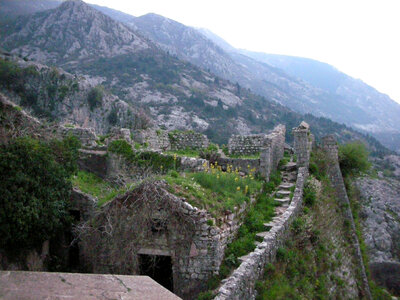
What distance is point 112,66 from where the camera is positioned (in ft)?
295

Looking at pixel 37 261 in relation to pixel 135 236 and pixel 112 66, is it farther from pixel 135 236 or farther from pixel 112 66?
pixel 112 66

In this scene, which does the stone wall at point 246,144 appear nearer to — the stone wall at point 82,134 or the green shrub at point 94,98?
the stone wall at point 82,134

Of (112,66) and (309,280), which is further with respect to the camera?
(112,66)

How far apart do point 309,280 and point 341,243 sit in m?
4.87

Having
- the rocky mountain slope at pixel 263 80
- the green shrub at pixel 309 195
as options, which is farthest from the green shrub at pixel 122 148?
the rocky mountain slope at pixel 263 80

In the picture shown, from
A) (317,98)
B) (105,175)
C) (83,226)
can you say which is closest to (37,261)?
(83,226)

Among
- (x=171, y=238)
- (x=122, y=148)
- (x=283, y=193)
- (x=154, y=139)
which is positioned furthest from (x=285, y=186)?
(x=154, y=139)

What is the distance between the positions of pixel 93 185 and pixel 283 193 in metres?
7.43

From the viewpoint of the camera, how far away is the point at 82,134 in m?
14.7

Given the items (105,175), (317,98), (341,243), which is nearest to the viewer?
(105,175)

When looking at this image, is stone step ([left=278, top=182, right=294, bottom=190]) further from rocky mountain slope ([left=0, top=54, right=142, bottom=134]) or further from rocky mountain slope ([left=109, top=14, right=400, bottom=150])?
rocky mountain slope ([left=109, top=14, right=400, bottom=150])

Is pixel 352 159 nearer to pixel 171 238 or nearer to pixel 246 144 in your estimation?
pixel 246 144

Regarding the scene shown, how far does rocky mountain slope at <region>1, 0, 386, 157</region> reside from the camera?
76.1 metres

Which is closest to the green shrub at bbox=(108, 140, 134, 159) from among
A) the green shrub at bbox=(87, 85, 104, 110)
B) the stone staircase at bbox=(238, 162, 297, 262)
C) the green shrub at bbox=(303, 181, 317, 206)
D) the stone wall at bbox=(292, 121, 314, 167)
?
the stone staircase at bbox=(238, 162, 297, 262)
